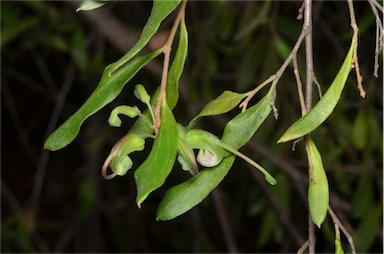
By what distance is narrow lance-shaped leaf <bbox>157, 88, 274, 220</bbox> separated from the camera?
58cm

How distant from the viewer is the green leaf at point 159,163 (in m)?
0.52

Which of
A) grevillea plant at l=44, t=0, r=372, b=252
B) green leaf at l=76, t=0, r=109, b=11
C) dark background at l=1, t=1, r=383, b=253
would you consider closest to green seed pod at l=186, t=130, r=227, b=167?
grevillea plant at l=44, t=0, r=372, b=252

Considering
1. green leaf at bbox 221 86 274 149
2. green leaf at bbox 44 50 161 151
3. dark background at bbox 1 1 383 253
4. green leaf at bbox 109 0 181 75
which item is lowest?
dark background at bbox 1 1 383 253

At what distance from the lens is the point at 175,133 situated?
542mm

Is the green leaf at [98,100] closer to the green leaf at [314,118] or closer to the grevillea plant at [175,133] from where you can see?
the grevillea plant at [175,133]

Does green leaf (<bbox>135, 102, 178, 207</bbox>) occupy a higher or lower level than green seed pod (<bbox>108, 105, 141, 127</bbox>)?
lower

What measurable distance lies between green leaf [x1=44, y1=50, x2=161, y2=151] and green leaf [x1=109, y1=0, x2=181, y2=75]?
0.01m

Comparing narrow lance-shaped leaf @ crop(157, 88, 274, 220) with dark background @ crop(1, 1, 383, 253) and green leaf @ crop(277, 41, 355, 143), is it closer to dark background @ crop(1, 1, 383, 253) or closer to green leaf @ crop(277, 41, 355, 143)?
green leaf @ crop(277, 41, 355, 143)

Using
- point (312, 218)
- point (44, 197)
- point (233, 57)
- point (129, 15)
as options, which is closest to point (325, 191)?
point (312, 218)

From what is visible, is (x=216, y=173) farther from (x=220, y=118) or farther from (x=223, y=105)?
(x=220, y=118)

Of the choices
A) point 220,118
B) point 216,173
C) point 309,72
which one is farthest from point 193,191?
point 220,118

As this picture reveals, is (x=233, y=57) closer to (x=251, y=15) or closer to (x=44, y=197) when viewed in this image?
(x=251, y=15)

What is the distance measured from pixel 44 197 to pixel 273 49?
1735 mm

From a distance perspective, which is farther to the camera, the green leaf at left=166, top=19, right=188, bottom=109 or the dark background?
the dark background
